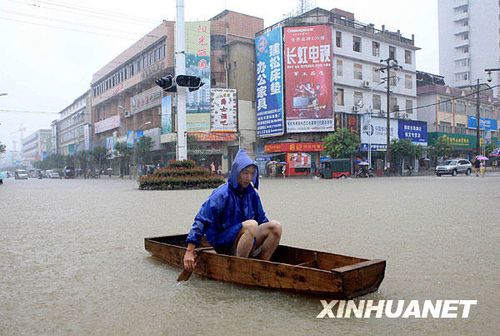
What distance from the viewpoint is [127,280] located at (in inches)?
167

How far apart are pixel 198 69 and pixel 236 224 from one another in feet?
134

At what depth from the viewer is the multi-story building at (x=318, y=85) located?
4072 cm

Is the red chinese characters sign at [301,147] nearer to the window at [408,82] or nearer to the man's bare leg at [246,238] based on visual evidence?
the window at [408,82]

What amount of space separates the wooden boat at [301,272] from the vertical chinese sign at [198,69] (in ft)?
129

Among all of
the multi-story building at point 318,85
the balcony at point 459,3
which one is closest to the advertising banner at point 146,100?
the multi-story building at point 318,85

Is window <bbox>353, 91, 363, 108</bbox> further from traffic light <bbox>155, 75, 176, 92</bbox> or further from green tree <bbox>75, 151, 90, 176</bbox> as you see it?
green tree <bbox>75, 151, 90, 176</bbox>

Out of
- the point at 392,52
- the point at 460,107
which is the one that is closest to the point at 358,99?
the point at 392,52

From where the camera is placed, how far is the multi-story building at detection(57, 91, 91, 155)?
7989 cm

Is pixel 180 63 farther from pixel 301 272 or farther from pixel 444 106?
pixel 444 106

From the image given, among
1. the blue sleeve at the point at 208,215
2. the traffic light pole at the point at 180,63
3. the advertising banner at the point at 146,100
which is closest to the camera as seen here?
the blue sleeve at the point at 208,215

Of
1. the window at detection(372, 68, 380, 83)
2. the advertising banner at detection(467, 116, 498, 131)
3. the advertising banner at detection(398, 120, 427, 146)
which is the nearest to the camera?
the advertising banner at detection(398, 120, 427, 146)

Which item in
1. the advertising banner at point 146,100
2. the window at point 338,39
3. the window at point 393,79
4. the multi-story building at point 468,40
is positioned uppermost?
the multi-story building at point 468,40

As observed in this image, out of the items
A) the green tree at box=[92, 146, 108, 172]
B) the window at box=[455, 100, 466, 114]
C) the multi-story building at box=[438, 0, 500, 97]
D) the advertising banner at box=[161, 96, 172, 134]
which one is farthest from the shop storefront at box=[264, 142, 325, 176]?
the multi-story building at box=[438, 0, 500, 97]

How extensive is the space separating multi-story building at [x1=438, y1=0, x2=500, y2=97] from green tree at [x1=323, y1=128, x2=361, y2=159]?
4327cm
